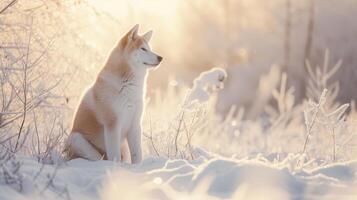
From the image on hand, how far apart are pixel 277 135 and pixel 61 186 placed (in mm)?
8843

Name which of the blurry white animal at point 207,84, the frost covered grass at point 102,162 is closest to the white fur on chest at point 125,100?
the frost covered grass at point 102,162

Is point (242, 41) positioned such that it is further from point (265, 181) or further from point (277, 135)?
point (265, 181)

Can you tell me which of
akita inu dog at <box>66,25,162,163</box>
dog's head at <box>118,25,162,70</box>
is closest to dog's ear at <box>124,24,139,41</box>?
dog's head at <box>118,25,162,70</box>

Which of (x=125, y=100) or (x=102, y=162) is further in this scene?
(x=125, y=100)

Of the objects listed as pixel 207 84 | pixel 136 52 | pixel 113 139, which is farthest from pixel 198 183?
pixel 207 84

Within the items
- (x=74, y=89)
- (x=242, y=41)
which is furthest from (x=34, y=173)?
(x=242, y=41)

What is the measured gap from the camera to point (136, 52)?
6449 mm

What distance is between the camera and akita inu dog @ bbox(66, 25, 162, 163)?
595cm

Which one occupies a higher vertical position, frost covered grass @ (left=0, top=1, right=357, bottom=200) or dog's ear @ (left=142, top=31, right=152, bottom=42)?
dog's ear @ (left=142, top=31, right=152, bottom=42)

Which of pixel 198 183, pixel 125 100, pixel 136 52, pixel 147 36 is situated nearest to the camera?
pixel 198 183

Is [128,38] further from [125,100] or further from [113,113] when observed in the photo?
[113,113]

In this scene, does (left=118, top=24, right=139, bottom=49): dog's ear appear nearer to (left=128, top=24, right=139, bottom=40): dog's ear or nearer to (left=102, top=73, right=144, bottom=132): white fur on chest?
(left=128, top=24, right=139, bottom=40): dog's ear

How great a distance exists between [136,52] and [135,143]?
0.96 meters

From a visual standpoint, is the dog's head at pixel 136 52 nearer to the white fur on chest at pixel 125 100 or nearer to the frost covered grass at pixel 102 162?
the white fur on chest at pixel 125 100
